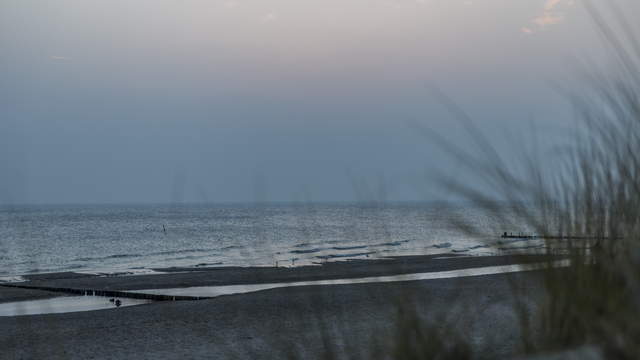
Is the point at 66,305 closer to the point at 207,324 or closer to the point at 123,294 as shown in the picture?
the point at 123,294

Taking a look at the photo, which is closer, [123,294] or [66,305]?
[66,305]

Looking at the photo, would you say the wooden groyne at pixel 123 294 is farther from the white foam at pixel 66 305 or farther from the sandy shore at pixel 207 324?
the sandy shore at pixel 207 324

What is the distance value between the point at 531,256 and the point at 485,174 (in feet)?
0.86

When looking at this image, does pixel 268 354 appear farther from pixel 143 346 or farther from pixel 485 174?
pixel 485 174

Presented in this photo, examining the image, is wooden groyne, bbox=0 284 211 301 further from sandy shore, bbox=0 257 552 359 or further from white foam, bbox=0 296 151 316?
sandy shore, bbox=0 257 552 359

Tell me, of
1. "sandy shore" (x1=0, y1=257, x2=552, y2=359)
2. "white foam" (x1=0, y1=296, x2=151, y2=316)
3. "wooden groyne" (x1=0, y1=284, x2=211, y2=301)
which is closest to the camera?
"sandy shore" (x1=0, y1=257, x2=552, y2=359)

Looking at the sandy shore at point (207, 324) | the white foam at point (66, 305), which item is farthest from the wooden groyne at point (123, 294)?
the sandy shore at point (207, 324)

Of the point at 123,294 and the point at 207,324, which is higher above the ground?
the point at 207,324

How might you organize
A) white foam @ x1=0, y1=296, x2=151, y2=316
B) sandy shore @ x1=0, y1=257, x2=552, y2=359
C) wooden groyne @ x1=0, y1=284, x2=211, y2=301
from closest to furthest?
sandy shore @ x1=0, y1=257, x2=552, y2=359, white foam @ x1=0, y1=296, x2=151, y2=316, wooden groyne @ x1=0, y1=284, x2=211, y2=301

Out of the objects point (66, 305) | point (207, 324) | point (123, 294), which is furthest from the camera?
point (123, 294)

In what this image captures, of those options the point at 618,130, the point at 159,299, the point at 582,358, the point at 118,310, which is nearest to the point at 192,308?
the point at 118,310

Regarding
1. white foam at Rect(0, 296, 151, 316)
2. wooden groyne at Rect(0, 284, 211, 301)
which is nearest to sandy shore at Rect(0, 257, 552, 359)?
wooden groyne at Rect(0, 284, 211, 301)

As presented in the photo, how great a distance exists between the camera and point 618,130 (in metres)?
2.50

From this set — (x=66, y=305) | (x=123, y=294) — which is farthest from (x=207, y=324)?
(x=123, y=294)
